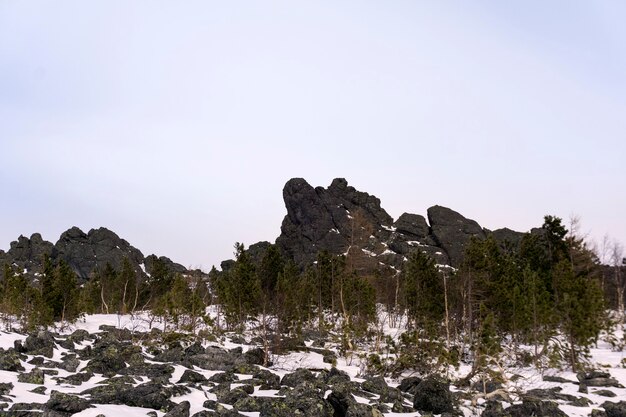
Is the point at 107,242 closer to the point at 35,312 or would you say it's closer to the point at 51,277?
the point at 51,277

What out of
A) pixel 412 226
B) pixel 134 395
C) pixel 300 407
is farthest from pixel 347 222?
pixel 134 395

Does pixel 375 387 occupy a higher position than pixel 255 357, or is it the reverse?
pixel 375 387

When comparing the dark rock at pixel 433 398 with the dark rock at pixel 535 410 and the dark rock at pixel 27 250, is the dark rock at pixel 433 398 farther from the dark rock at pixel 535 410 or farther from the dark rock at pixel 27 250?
the dark rock at pixel 27 250

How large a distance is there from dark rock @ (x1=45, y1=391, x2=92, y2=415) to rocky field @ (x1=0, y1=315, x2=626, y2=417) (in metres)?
0.02

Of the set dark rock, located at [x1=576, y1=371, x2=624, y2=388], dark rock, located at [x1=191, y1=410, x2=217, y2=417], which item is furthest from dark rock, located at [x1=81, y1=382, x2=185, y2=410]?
dark rock, located at [x1=576, y1=371, x2=624, y2=388]

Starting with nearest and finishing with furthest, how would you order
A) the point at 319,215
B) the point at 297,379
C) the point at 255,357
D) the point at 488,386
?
1. the point at 297,379
2. the point at 488,386
3. the point at 255,357
4. the point at 319,215

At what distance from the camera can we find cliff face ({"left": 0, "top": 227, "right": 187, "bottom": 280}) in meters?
137

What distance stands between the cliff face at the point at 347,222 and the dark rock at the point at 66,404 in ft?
334

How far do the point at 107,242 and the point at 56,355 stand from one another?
136670 mm

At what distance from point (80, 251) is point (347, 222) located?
83.2 m

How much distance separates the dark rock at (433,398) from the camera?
15.6 metres

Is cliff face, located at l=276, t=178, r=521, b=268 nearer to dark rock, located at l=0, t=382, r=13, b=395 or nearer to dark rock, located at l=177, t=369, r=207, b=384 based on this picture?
dark rock, located at l=177, t=369, r=207, b=384

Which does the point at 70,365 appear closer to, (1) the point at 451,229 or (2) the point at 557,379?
(2) the point at 557,379

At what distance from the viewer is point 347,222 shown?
115 m
